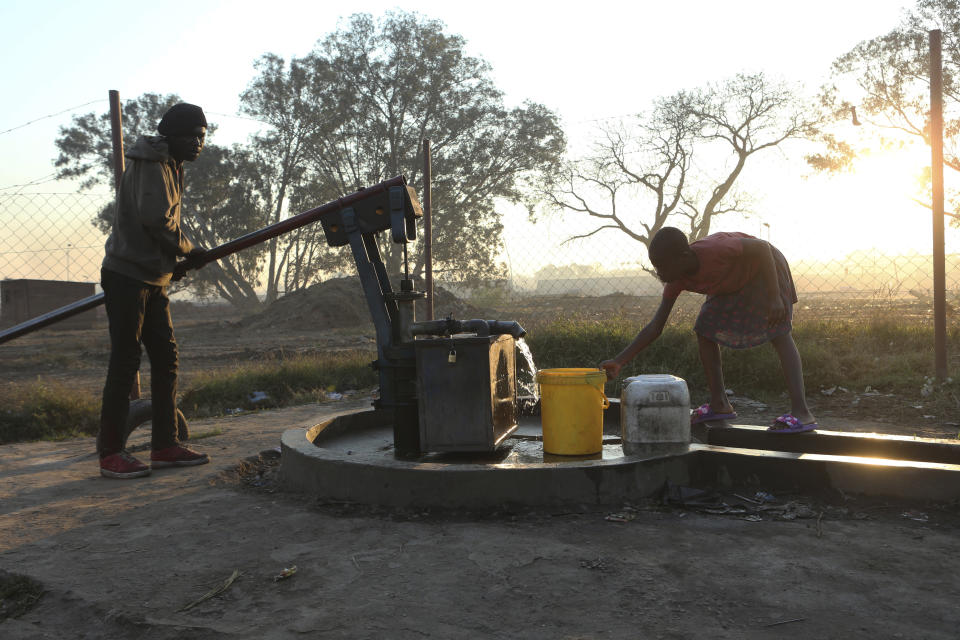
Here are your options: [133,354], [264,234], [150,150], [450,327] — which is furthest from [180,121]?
[450,327]

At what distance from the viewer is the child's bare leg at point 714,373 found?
4.35m

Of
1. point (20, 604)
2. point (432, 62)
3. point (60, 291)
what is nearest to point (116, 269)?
point (20, 604)

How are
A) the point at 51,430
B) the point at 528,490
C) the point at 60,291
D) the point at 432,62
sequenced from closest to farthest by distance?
the point at 528,490, the point at 51,430, the point at 60,291, the point at 432,62

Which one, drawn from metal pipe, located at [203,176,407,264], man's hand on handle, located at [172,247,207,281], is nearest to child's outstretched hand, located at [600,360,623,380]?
metal pipe, located at [203,176,407,264]

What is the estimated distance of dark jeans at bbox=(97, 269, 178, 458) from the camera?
396 centimetres

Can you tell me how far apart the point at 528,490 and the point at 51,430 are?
16.7 ft

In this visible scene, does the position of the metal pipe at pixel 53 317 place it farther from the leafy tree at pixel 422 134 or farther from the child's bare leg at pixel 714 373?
the leafy tree at pixel 422 134

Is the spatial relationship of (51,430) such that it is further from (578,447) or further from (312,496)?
(578,447)

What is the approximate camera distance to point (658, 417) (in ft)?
11.5

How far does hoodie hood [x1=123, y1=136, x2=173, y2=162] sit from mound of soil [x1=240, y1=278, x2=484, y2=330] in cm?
2086

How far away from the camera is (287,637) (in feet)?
6.75

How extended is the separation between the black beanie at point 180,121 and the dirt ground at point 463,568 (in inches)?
77.7

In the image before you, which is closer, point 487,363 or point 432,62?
point 487,363

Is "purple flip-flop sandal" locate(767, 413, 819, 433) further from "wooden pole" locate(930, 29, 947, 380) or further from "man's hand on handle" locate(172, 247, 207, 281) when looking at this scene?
"man's hand on handle" locate(172, 247, 207, 281)
